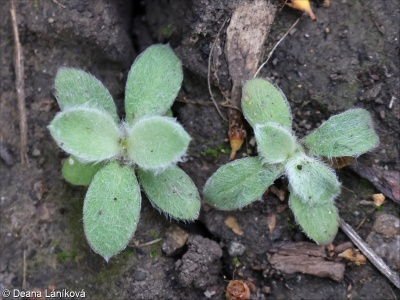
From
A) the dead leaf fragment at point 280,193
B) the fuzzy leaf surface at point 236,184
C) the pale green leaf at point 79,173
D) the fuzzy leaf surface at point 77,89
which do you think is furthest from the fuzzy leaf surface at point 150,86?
the dead leaf fragment at point 280,193

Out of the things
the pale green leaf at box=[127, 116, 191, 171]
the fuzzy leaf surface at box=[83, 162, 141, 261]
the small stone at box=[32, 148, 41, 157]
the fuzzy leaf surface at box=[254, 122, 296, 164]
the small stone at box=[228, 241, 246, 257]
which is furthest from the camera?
the small stone at box=[32, 148, 41, 157]

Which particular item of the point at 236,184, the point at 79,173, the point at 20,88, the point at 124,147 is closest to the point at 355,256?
the point at 236,184

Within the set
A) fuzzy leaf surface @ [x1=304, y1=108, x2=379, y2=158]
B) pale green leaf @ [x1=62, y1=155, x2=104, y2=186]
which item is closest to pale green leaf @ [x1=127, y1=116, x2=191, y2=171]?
A: pale green leaf @ [x1=62, y1=155, x2=104, y2=186]

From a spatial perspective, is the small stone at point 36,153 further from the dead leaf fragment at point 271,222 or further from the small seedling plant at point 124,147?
the dead leaf fragment at point 271,222

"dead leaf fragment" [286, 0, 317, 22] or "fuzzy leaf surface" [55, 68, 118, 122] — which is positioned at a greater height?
"dead leaf fragment" [286, 0, 317, 22]

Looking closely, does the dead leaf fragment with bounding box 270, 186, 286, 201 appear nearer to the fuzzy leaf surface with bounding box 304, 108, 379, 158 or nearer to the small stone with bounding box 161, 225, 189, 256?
the fuzzy leaf surface with bounding box 304, 108, 379, 158

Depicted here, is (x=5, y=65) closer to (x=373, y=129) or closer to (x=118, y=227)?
(x=118, y=227)

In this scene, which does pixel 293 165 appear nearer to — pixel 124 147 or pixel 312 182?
pixel 312 182
